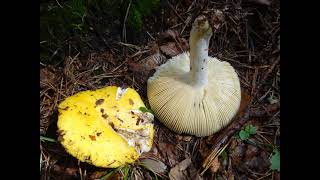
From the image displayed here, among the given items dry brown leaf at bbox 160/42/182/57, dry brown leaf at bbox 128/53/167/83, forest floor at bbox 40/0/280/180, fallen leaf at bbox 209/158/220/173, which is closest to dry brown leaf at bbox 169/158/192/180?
forest floor at bbox 40/0/280/180

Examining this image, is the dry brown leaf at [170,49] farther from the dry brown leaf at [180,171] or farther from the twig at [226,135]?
the dry brown leaf at [180,171]

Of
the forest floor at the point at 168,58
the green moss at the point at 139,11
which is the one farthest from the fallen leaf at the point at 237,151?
the green moss at the point at 139,11

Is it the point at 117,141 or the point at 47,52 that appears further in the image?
the point at 47,52

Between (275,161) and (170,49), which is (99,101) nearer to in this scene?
(170,49)

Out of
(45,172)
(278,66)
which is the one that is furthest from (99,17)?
(278,66)

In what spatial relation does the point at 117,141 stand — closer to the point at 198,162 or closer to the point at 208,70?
the point at 198,162

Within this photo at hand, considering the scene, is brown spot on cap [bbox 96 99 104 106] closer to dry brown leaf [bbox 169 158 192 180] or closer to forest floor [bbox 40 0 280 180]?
forest floor [bbox 40 0 280 180]
